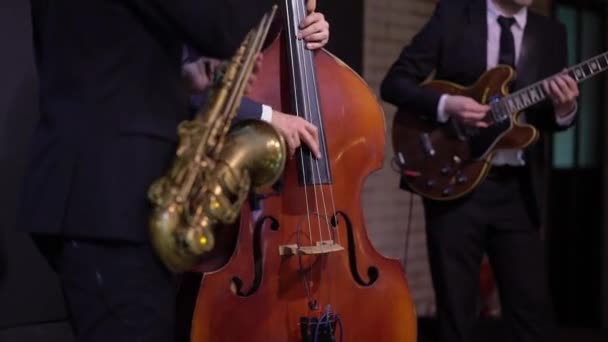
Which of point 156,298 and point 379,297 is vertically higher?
point 156,298

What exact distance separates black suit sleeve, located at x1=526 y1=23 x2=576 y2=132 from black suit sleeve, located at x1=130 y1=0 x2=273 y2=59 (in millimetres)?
1436

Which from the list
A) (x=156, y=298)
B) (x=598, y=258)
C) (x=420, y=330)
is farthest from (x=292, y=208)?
(x=598, y=258)

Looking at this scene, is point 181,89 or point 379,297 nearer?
point 181,89

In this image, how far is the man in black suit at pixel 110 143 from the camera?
4.23 feet

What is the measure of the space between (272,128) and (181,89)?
180 millimetres

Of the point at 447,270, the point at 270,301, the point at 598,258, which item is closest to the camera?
the point at 270,301

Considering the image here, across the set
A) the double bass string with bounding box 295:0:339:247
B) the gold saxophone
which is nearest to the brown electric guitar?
the double bass string with bounding box 295:0:339:247

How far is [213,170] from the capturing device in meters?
1.31

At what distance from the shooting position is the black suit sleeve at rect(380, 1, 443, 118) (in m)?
2.53

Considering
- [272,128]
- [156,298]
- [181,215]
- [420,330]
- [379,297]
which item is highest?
[272,128]

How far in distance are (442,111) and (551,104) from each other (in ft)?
1.18

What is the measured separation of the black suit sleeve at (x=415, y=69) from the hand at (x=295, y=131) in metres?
0.88

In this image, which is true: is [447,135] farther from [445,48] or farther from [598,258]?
[598,258]

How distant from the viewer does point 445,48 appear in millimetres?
2545
